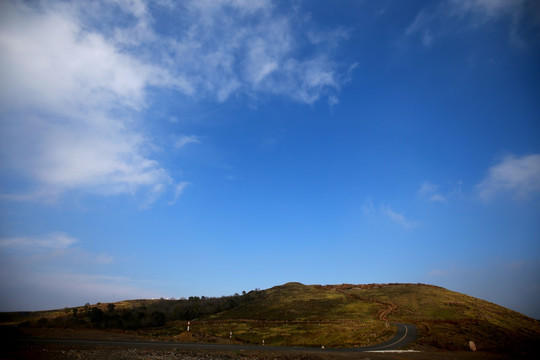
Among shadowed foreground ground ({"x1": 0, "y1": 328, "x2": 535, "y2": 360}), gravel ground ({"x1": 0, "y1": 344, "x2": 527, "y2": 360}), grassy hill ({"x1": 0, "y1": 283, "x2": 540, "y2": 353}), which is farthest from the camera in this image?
grassy hill ({"x1": 0, "y1": 283, "x2": 540, "y2": 353})

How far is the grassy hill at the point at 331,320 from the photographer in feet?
144

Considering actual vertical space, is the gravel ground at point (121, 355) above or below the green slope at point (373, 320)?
above

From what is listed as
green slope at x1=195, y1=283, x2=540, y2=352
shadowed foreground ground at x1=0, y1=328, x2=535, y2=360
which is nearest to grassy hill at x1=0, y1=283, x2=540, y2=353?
green slope at x1=195, y1=283, x2=540, y2=352

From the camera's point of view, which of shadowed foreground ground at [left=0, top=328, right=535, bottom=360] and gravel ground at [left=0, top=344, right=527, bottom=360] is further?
shadowed foreground ground at [left=0, top=328, right=535, bottom=360]

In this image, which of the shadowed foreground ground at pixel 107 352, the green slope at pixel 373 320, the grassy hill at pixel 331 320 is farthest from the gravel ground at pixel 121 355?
the green slope at pixel 373 320

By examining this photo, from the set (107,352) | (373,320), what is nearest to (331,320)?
(373,320)

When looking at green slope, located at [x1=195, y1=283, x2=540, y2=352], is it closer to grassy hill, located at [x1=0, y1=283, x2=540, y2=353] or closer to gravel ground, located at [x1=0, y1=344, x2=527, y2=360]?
grassy hill, located at [x1=0, y1=283, x2=540, y2=353]

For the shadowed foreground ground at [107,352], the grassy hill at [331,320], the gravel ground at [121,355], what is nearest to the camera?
the gravel ground at [121,355]

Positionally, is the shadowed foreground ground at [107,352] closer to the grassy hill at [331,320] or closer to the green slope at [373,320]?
the grassy hill at [331,320]

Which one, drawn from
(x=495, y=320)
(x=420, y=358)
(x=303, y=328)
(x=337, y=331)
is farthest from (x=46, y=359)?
(x=495, y=320)

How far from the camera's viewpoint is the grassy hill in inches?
1722

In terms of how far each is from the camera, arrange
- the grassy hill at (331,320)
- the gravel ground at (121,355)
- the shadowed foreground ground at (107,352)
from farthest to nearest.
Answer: the grassy hill at (331,320) → the shadowed foreground ground at (107,352) → the gravel ground at (121,355)

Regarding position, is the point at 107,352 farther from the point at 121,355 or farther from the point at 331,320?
the point at 331,320

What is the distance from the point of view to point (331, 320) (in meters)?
66.2
